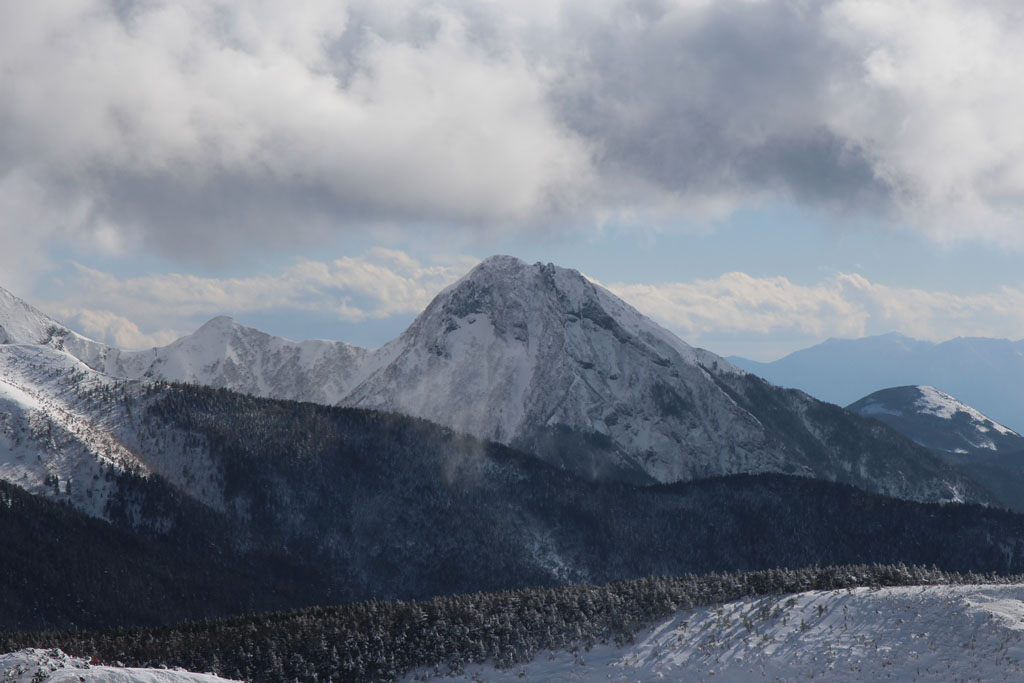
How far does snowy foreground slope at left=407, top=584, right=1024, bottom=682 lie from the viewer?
4060 inches

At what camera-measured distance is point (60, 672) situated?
81562 mm

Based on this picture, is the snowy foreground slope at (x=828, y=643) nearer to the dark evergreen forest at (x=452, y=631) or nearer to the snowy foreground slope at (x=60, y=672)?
the dark evergreen forest at (x=452, y=631)

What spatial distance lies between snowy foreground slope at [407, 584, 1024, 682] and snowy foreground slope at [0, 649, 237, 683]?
3924cm

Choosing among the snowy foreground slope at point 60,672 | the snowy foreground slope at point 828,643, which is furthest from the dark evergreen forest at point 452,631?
the snowy foreground slope at point 60,672

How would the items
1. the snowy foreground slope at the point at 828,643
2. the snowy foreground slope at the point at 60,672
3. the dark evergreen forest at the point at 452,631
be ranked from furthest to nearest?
the dark evergreen forest at the point at 452,631 → the snowy foreground slope at the point at 828,643 → the snowy foreground slope at the point at 60,672

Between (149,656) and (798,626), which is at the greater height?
(798,626)

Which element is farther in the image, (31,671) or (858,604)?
(858,604)

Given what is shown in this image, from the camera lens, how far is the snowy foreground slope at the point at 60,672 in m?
80.3

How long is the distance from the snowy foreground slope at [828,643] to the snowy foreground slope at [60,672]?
39235 millimetres

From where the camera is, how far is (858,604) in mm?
121000

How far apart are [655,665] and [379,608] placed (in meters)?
58.8

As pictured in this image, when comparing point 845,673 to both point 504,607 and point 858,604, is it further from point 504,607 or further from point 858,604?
point 504,607

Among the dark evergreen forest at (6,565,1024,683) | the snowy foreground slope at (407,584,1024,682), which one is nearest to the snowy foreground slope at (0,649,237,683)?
the snowy foreground slope at (407,584,1024,682)

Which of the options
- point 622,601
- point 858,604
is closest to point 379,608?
point 622,601
